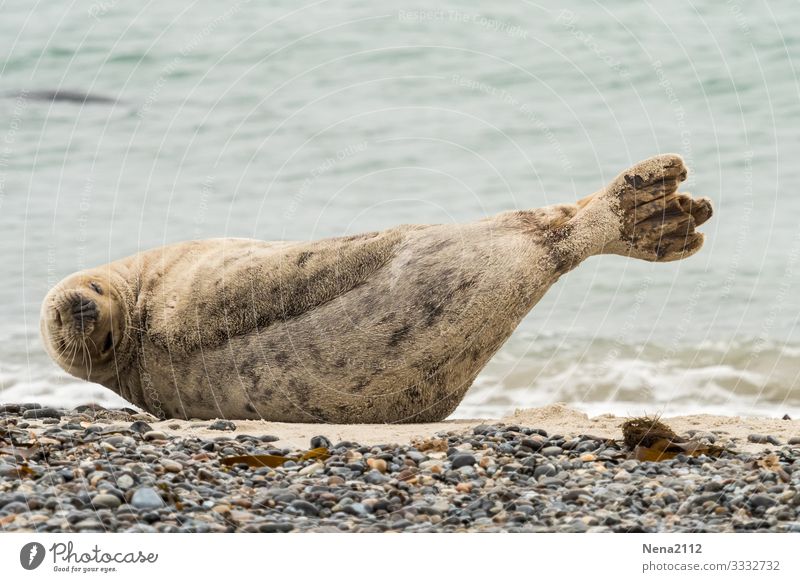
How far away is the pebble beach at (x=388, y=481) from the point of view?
591 cm

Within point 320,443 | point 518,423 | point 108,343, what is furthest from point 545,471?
point 108,343

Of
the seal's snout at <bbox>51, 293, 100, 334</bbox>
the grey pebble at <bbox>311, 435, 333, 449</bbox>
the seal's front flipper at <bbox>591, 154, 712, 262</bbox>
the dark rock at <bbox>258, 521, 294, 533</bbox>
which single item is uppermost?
the seal's front flipper at <bbox>591, 154, 712, 262</bbox>

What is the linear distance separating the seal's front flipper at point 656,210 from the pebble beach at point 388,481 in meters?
1.54

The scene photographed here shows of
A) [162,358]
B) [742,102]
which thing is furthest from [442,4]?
[162,358]

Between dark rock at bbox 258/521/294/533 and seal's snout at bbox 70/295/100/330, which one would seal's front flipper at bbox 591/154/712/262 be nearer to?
seal's snout at bbox 70/295/100/330

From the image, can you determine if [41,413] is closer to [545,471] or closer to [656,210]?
[545,471]

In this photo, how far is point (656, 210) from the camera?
909 centimetres

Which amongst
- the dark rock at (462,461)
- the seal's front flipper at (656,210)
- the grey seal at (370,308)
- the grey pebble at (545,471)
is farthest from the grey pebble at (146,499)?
the seal's front flipper at (656,210)

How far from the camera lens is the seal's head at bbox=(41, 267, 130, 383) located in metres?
9.28

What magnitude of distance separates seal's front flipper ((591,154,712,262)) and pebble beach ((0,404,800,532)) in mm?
1540

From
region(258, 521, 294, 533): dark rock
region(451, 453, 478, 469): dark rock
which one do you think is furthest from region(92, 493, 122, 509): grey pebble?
region(451, 453, 478, 469): dark rock

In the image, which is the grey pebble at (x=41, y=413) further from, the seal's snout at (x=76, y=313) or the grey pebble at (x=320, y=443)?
the grey pebble at (x=320, y=443)

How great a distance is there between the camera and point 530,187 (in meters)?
16.8

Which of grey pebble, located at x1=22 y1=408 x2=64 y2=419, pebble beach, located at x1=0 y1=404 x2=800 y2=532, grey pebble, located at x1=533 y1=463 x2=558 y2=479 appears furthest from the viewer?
grey pebble, located at x1=22 y1=408 x2=64 y2=419
